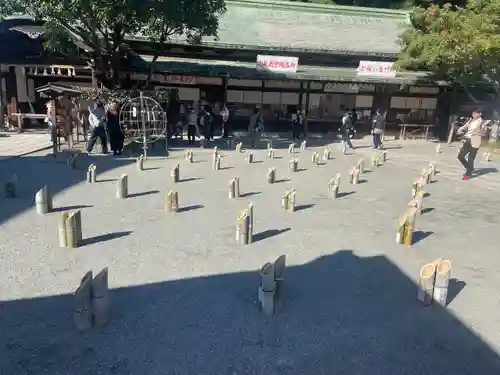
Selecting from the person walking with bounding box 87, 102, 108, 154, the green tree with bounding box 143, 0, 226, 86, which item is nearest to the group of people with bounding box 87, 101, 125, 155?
the person walking with bounding box 87, 102, 108, 154

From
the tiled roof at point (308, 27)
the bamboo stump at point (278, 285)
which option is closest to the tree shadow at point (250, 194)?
the bamboo stump at point (278, 285)

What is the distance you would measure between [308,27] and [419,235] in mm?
17622

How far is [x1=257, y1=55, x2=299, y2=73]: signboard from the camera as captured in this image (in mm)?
18016

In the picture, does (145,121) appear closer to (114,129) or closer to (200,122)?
(114,129)

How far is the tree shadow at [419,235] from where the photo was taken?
6723mm

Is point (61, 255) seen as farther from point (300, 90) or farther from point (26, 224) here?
point (300, 90)

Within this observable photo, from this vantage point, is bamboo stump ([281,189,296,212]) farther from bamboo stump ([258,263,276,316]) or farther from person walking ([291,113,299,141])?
person walking ([291,113,299,141])

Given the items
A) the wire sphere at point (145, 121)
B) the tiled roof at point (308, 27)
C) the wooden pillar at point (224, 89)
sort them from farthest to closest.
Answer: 1. the tiled roof at point (308, 27)
2. the wooden pillar at point (224, 89)
3. the wire sphere at point (145, 121)

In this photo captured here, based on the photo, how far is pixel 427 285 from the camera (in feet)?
15.0

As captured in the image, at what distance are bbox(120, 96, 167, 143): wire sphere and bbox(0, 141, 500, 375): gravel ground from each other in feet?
15.8

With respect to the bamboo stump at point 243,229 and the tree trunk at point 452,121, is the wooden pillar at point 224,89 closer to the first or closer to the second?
the tree trunk at point 452,121

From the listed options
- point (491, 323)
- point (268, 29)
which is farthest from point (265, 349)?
point (268, 29)

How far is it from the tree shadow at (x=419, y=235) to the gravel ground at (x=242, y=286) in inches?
2.3

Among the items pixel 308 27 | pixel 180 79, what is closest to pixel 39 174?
pixel 180 79
